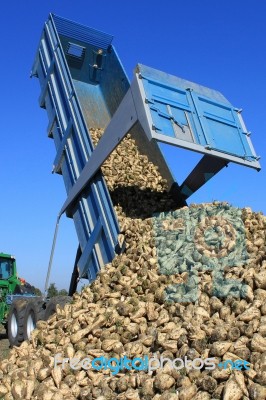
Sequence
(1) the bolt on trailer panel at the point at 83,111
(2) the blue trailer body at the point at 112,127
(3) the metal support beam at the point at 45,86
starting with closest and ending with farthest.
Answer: (2) the blue trailer body at the point at 112,127
(1) the bolt on trailer panel at the point at 83,111
(3) the metal support beam at the point at 45,86

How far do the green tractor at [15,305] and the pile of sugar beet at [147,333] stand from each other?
1.64 m

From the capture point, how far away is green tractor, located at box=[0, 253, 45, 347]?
6.43 m

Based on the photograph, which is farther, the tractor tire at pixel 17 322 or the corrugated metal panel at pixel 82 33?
the corrugated metal panel at pixel 82 33

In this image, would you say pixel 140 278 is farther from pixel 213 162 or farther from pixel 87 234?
pixel 213 162

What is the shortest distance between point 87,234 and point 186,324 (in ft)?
8.27

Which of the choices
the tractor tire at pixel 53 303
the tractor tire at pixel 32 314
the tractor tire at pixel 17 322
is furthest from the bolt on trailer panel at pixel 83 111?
the tractor tire at pixel 17 322

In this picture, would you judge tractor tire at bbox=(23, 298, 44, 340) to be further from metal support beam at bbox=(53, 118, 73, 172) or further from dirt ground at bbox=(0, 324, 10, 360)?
metal support beam at bbox=(53, 118, 73, 172)

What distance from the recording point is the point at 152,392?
3064 mm

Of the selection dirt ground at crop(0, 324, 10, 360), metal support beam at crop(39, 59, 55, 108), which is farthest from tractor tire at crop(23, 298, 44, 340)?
metal support beam at crop(39, 59, 55, 108)

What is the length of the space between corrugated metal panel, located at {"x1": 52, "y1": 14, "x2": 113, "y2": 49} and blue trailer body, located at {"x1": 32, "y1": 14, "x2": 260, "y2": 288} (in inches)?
0.7

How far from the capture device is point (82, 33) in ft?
27.2

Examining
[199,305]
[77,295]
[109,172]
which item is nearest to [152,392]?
[199,305]

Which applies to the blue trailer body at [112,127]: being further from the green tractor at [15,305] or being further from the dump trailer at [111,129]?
the green tractor at [15,305]

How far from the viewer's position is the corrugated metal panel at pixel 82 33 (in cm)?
798
